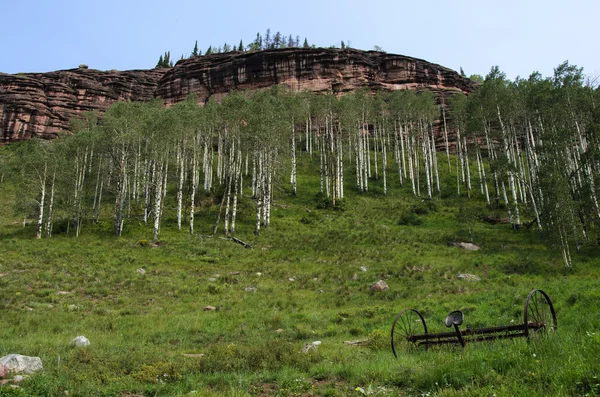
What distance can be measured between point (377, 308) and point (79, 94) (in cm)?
11136

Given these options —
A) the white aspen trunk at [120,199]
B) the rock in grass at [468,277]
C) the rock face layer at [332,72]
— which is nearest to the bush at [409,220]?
the rock in grass at [468,277]

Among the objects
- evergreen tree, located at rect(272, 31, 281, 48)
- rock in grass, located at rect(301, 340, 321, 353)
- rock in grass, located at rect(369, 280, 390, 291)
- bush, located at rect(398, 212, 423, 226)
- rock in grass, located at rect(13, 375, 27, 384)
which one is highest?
evergreen tree, located at rect(272, 31, 281, 48)

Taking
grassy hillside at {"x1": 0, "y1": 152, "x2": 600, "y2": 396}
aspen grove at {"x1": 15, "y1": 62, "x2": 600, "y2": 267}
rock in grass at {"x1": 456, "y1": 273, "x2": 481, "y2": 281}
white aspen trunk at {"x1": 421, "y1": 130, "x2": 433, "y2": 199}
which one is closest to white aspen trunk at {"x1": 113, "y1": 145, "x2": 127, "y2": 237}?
aspen grove at {"x1": 15, "y1": 62, "x2": 600, "y2": 267}

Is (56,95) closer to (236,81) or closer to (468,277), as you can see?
(236,81)

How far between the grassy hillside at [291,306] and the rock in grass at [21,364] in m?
0.38

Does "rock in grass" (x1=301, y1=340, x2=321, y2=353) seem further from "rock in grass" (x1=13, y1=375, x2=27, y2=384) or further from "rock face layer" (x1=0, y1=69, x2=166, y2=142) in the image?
"rock face layer" (x1=0, y1=69, x2=166, y2=142)

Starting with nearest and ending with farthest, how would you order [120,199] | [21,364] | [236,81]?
[21,364] → [120,199] → [236,81]

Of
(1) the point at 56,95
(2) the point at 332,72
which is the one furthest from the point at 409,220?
(1) the point at 56,95

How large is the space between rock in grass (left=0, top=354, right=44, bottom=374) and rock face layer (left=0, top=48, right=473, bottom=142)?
87.4 metres

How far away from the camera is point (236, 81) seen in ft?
336

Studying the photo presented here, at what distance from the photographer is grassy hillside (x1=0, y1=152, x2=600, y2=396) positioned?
26.3 feet

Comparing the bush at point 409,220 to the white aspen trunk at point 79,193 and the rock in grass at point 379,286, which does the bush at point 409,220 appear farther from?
the white aspen trunk at point 79,193

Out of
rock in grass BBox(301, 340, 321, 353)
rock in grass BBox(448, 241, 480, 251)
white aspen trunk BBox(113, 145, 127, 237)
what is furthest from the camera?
white aspen trunk BBox(113, 145, 127, 237)

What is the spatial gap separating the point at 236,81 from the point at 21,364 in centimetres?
10061
